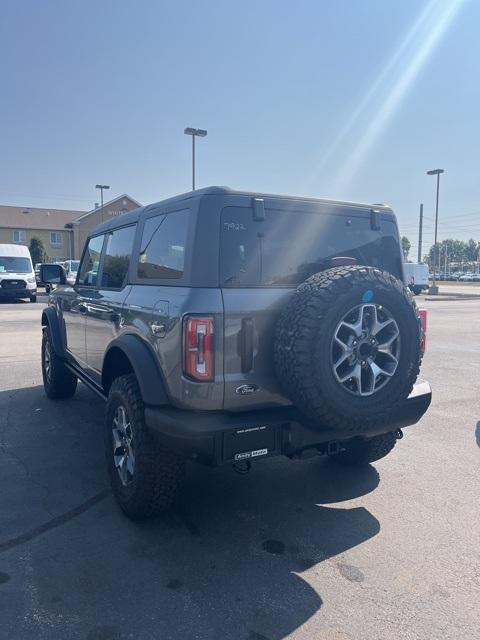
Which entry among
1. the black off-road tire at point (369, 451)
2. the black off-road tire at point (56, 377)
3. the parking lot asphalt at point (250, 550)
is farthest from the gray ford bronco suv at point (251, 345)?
the black off-road tire at point (56, 377)

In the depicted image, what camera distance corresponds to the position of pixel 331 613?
7.86ft

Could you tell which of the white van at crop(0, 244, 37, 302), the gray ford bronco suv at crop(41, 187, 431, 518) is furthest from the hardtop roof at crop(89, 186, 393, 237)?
the white van at crop(0, 244, 37, 302)

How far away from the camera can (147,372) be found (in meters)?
3.01

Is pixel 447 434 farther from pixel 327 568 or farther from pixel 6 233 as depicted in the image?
pixel 6 233

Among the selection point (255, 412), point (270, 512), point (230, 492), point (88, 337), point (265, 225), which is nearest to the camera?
point (255, 412)

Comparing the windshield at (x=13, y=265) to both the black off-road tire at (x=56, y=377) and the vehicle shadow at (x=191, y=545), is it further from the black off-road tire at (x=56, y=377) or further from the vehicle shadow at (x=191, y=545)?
the vehicle shadow at (x=191, y=545)

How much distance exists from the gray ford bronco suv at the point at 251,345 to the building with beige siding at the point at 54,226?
51697 millimetres

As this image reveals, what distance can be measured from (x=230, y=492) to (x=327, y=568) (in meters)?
1.11

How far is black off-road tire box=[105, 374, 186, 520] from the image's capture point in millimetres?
3061

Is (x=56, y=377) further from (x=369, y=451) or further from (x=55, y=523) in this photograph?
(x=369, y=451)

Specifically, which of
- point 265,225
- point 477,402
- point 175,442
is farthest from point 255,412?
point 477,402

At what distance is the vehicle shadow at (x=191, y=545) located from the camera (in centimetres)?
238

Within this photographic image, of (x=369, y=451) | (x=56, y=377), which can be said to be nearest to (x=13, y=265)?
(x=56, y=377)

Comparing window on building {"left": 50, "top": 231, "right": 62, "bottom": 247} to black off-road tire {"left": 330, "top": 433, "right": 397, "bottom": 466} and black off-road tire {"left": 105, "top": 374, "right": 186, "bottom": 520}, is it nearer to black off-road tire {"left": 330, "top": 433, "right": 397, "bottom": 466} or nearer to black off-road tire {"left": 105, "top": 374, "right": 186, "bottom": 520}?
black off-road tire {"left": 330, "top": 433, "right": 397, "bottom": 466}
